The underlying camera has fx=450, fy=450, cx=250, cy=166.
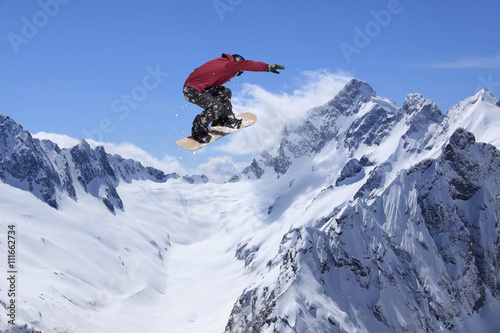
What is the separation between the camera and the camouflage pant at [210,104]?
19.0 meters

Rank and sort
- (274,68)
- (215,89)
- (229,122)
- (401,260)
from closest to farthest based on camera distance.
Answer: (274,68) → (215,89) → (229,122) → (401,260)

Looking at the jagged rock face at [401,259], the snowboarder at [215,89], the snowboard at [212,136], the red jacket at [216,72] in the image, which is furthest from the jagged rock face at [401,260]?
the red jacket at [216,72]

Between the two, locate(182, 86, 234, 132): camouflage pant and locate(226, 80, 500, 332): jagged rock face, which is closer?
locate(182, 86, 234, 132): camouflage pant

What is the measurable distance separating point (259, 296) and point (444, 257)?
75158 mm

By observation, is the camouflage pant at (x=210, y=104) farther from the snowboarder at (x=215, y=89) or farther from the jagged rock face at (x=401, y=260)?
the jagged rock face at (x=401, y=260)

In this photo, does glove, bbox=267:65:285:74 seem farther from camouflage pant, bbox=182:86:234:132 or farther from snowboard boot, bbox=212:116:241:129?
snowboard boot, bbox=212:116:241:129

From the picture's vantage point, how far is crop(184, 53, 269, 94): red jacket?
17389 millimetres

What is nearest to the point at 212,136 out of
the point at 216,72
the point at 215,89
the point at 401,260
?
the point at 215,89

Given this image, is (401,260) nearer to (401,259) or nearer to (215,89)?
(401,259)

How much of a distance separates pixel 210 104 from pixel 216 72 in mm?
1923

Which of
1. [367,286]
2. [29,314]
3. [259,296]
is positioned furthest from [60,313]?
[367,286]

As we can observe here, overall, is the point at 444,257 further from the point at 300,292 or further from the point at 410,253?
the point at 300,292

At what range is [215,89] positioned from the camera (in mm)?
19984

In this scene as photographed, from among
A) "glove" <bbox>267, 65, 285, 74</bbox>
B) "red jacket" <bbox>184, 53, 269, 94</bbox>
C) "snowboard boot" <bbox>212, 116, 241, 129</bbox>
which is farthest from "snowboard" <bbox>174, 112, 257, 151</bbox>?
"glove" <bbox>267, 65, 285, 74</bbox>
